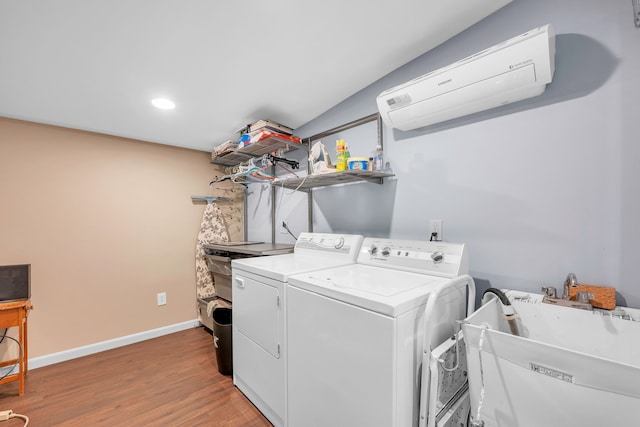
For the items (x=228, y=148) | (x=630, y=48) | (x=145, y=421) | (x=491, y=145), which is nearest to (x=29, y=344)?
(x=145, y=421)

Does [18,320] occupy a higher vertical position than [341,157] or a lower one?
lower

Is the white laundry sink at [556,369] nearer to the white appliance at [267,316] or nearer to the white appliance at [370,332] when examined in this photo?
the white appliance at [370,332]

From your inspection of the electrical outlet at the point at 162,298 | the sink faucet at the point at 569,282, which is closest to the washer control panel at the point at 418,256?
the sink faucet at the point at 569,282

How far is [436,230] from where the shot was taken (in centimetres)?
151

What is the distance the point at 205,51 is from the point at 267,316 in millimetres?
1536

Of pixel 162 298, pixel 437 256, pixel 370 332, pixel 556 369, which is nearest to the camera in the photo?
pixel 556 369

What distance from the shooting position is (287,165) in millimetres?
2607

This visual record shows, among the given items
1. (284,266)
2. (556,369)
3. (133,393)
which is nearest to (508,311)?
(556,369)

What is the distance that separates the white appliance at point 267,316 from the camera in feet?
4.59

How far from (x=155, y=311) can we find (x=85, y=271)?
77cm


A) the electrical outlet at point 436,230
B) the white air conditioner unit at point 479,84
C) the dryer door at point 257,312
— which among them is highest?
the white air conditioner unit at point 479,84

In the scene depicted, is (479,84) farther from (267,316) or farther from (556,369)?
(267,316)

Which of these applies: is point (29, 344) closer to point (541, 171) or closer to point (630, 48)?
point (541, 171)

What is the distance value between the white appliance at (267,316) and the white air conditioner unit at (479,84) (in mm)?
869
